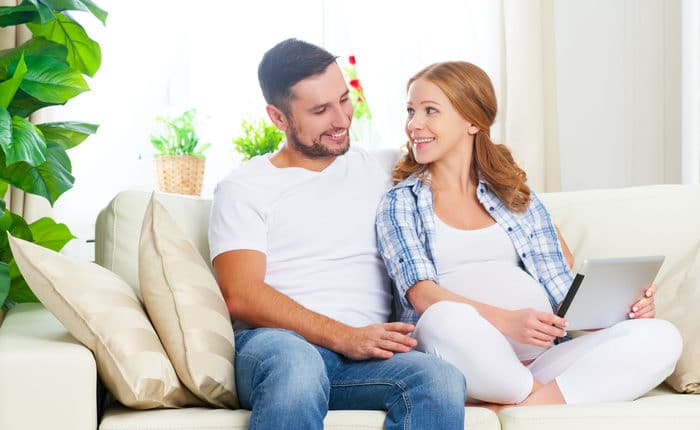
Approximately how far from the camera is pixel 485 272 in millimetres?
2012

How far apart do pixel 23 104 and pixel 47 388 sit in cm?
119

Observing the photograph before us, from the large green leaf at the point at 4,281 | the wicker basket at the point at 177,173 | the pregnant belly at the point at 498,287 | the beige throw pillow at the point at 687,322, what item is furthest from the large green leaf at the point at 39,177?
the beige throw pillow at the point at 687,322

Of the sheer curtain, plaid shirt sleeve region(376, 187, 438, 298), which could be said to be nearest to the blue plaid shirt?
plaid shirt sleeve region(376, 187, 438, 298)

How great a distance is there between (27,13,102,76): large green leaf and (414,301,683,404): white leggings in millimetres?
1365

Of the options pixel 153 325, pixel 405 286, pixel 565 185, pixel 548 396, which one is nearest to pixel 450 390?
pixel 548 396

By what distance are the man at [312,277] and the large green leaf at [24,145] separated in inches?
19.1

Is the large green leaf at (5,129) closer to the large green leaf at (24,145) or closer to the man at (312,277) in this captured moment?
the large green leaf at (24,145)

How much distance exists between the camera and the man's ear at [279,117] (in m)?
2.19

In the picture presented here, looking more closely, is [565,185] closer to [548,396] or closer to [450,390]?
[548,396]

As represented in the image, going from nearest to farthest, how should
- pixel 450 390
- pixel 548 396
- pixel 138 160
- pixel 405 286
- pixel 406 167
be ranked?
pixel 450 390
pixel 548 396
pixel 405 286
pixel 406 167
pixel 138 160

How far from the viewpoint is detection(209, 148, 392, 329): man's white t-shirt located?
78.2 inches

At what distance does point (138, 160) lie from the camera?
359 cm

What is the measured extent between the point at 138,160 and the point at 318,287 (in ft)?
5.95

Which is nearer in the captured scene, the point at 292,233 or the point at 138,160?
the point at 292,233
